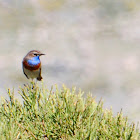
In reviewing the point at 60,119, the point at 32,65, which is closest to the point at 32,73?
the point at 32,65

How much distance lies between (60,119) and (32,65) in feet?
13.5

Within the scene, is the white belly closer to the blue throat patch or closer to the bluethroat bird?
the bluethroat bird

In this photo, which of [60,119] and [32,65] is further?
[32,65]

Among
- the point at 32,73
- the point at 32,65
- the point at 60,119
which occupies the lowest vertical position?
the point at 60,119

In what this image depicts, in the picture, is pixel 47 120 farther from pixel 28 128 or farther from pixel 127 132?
pixel 127 132

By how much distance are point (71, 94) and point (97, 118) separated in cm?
A: 34

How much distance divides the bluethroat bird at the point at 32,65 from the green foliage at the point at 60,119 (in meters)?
3.67

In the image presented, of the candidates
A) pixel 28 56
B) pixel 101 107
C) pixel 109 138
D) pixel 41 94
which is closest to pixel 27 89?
pixel 41 94

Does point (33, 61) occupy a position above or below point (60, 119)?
above

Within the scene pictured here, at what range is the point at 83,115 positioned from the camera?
3.01 m

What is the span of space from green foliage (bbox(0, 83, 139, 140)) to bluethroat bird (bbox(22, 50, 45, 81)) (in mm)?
3667

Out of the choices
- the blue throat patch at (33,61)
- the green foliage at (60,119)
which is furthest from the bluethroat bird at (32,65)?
the green foliage at (60,119)

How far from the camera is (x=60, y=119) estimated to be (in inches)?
116

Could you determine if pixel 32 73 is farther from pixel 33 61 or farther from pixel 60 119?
pixel 60 119
